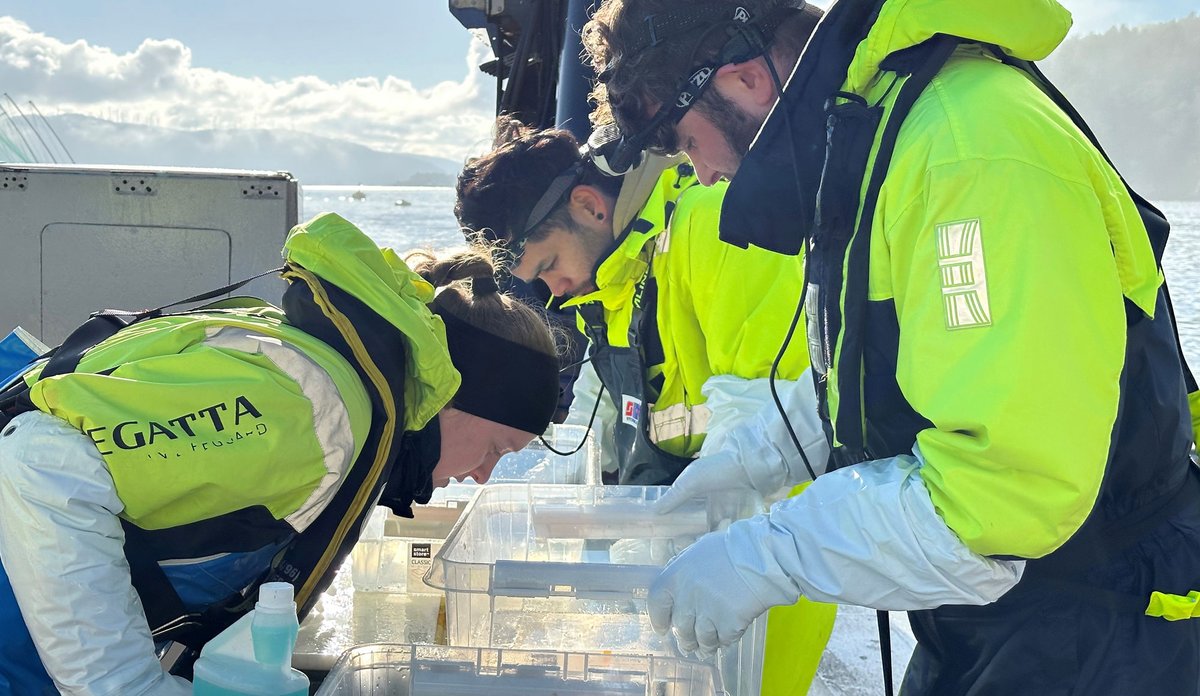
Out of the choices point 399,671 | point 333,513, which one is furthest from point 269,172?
point 399,671

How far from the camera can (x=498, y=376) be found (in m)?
1.74

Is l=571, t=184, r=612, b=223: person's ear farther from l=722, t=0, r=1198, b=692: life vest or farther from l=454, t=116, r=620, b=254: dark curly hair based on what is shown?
l=722, t=0, r=1198, b=692: life vest

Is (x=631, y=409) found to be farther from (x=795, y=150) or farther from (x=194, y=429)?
(x=194, y=429)

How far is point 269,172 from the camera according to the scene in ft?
9.43

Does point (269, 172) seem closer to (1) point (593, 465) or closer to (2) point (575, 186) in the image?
(2) point (575, 186)

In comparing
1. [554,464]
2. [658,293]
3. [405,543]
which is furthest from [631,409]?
[405,543]

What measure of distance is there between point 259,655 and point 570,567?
484mm

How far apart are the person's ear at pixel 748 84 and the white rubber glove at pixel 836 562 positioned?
2.19 feet

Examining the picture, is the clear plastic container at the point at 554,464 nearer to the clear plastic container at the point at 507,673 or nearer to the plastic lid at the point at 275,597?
the clear plastic container at the point at 507,673

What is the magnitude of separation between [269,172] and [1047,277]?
2408 mm

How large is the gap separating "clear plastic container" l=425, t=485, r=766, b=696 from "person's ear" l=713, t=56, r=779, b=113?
765mm

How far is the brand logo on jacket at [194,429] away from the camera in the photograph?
1.16 metres

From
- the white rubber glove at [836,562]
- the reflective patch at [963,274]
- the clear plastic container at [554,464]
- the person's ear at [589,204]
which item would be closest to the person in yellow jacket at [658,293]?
the person's ear at [589,204]

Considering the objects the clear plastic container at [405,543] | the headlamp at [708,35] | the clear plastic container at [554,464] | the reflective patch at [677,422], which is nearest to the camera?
the headlamp at [708,35]
